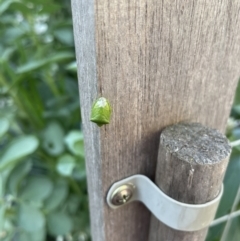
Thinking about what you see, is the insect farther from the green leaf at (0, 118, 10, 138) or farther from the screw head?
the green leaf at (0, 118, 10, 138)

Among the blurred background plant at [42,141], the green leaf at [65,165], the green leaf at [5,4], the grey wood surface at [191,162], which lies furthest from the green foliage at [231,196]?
the green leaf at [5,4]

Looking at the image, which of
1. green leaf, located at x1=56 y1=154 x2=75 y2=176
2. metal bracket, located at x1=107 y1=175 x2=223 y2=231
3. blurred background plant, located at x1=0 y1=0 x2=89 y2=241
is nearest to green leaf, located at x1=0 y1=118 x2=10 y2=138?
blurred background plant, located at x1=0 y1=0 x2=89 y2=241

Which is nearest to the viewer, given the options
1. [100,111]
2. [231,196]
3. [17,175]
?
[100,111]

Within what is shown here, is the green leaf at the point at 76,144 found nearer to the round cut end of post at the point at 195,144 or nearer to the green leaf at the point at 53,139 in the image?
the green leaf at the point at 53,139

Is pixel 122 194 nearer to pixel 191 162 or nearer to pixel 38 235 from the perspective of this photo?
pixel 191 162

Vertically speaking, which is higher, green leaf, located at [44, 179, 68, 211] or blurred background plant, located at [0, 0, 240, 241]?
blurred background plant, located at [0, 0, 240, 241]

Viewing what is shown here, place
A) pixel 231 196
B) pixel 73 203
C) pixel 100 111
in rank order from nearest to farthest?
pixel 100 111 → pixel 231 196 → pixel 73 203

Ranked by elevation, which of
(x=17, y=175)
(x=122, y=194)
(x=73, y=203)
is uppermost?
(x=122, y=194)

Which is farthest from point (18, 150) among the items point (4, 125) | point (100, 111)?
point (100, 111)
